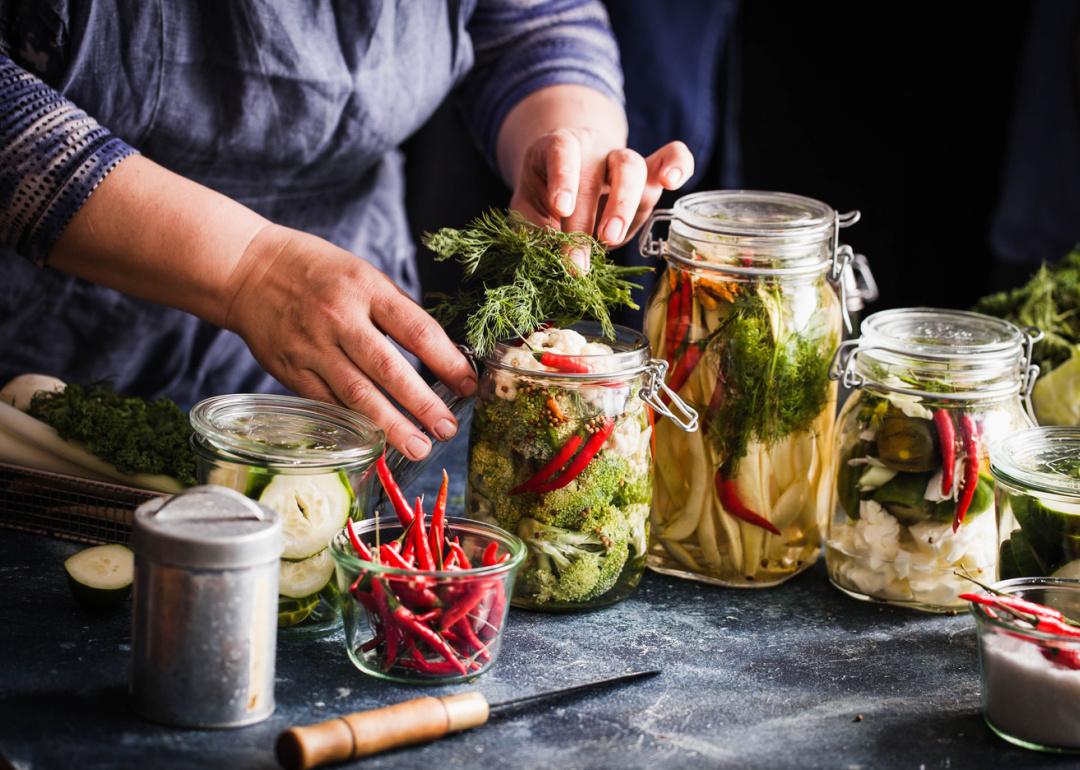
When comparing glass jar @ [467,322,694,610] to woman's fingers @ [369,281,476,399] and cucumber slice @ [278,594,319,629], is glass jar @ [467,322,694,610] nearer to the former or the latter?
woman's fingers @ [369,281,476,399]

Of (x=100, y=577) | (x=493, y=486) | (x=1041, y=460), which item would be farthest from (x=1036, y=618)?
(x=100, y=577)

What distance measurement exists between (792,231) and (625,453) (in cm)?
31

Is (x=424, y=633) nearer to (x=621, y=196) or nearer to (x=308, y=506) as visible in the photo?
(x=308, y=506)

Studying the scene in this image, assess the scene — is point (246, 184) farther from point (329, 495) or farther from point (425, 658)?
point (425, 658)

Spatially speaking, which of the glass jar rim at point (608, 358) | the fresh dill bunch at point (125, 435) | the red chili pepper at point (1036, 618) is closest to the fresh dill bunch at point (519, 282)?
the glass jar rim at point (608, 358)

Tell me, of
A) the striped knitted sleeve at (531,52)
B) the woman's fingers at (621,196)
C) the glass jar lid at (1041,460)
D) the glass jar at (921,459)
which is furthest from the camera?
the striped knitted sleeve at (531,52)

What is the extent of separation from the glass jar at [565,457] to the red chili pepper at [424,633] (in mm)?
175

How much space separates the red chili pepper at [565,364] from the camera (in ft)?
4.13

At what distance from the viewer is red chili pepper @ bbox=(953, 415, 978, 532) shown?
1308 mm

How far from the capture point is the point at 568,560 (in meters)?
1.29

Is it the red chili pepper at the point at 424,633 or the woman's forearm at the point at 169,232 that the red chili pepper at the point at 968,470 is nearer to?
the red chili pepper at the point at 424,633

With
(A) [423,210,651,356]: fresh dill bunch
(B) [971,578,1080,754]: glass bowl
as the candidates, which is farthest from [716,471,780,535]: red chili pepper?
(B) [971,578,1080,754]: glass bowl

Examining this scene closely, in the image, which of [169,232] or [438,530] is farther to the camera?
[169,232]

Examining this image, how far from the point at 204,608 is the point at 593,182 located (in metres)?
0.75
